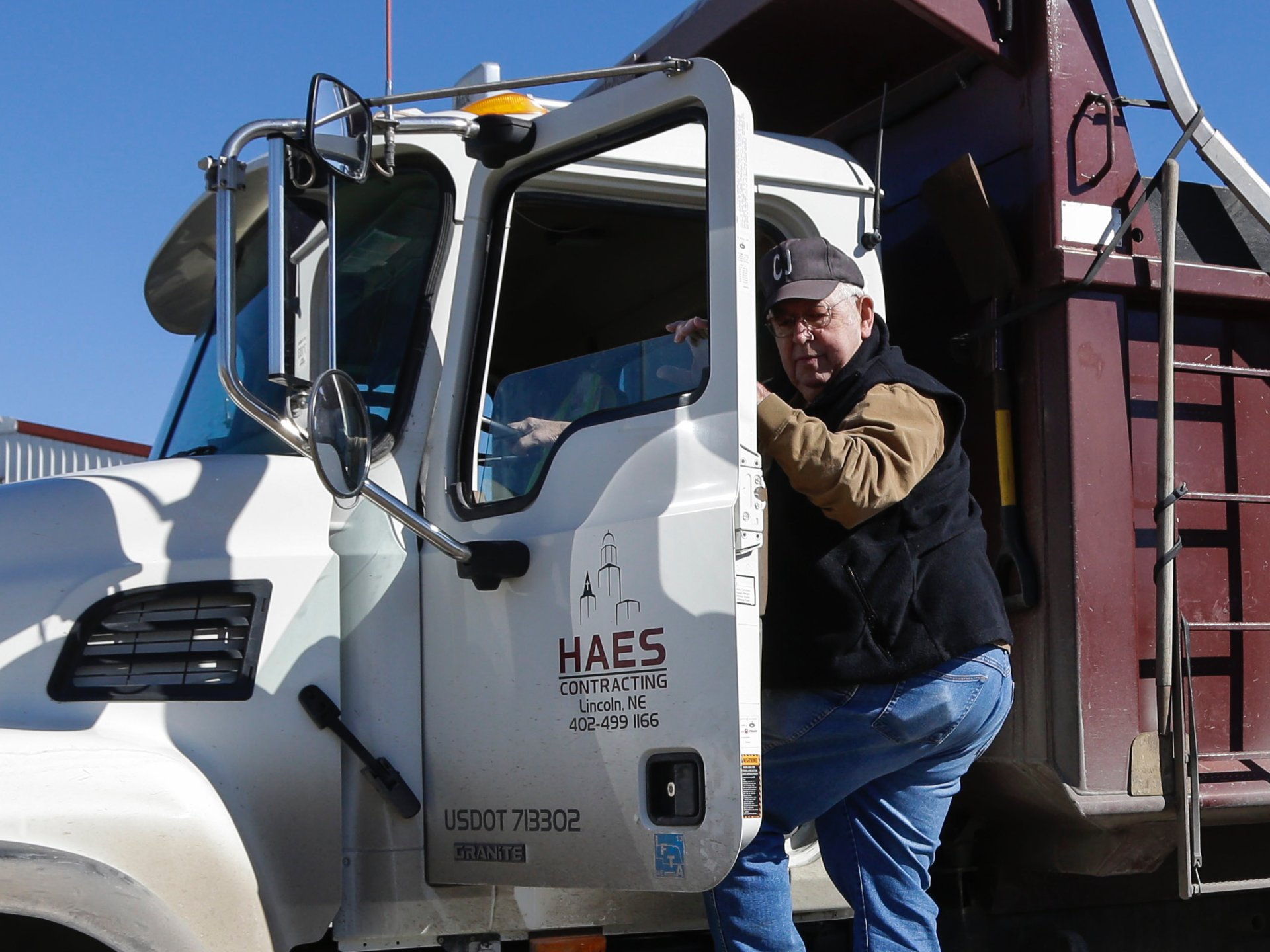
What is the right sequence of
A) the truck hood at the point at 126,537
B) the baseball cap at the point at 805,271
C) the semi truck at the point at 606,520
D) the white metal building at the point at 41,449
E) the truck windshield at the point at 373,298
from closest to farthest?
the semi truck at the point at 606,520, the truck hood at the point at 126,537, the baseball cap at the point at 805,271, the truck windshield at the point at 373,298, the white metal building at the point at 41,449

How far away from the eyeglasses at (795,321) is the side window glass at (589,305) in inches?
6.3

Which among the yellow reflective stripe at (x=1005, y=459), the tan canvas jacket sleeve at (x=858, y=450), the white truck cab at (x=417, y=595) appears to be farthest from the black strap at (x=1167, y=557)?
the white truck cab at (x=417, y=595)

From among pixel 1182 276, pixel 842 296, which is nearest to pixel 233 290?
pixel 842 296

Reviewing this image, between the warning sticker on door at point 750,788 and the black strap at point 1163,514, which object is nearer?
the warning sticker on door at point 750,788

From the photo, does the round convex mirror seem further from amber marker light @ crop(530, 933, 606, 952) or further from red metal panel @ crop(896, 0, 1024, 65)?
red metal panel @ crop(896, 0, 1024, 65)

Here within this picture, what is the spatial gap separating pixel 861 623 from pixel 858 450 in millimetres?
352

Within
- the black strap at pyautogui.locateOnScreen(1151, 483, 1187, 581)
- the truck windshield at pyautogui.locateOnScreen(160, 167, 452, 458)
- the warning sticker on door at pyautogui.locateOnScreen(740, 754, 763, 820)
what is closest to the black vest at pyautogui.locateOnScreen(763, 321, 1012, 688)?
the warning sticker on door at pyautogui.locateOnScreen(740, 754, 763, 820)

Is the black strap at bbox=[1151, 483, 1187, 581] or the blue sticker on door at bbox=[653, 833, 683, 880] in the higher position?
the black strap at bbox=[1151, 483, 1187, 581]

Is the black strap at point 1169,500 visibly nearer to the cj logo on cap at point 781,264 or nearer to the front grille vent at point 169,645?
the cj logo on cap at point 781,264

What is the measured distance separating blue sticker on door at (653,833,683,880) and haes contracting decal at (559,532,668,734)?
199mm

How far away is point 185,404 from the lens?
11.2ft

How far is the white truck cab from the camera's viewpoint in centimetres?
241

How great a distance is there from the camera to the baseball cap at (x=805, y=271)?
111 inches

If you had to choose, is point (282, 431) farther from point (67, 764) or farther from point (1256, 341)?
point (1256, 341)
